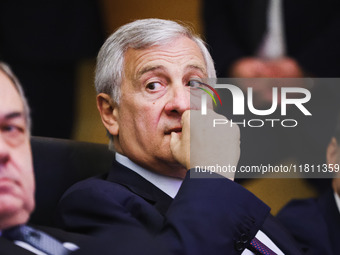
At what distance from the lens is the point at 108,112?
4.00 feet

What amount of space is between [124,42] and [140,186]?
1.04ft

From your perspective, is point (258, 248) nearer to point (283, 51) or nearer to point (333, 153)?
point (333, 153)

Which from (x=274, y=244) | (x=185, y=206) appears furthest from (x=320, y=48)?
(x=185, y=206)

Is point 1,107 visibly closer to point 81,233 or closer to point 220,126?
point 81,233

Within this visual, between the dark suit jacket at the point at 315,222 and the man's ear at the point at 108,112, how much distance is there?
1.76 ft

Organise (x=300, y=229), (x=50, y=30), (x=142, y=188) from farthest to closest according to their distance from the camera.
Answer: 1. (x=50, y=30)
2. (x=300, y=229)
3. (x=142, y=188)

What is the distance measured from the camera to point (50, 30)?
158cm

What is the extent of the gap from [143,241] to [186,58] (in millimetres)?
442

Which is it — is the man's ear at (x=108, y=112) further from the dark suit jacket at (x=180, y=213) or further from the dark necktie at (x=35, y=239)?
the dark necktie at (x=35, y=239)

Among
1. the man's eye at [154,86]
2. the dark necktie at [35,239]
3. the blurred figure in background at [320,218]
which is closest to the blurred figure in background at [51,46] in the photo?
the man's eye at [154,86]

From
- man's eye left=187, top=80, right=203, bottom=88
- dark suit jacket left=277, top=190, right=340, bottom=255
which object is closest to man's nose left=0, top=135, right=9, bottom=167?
man's eye left=187, top=80, right=203, bottom=88

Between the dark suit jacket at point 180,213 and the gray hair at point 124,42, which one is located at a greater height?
the gray hair at point 124,42

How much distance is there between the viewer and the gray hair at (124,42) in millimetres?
1178

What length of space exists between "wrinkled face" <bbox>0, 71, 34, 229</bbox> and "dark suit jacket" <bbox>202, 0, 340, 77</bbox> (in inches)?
33.0
